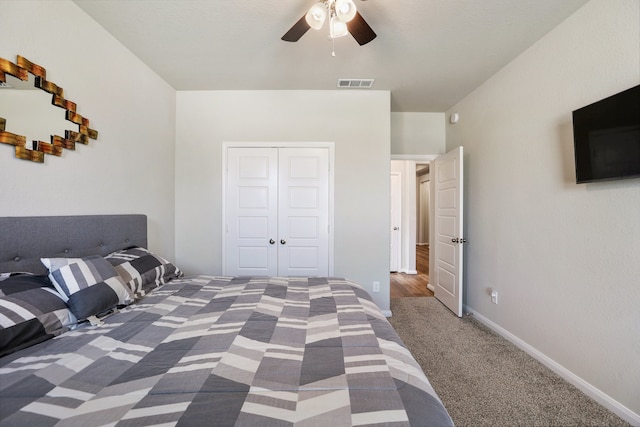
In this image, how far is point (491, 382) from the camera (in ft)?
5.98

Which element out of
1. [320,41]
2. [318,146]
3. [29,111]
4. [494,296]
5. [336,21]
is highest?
[320,41]

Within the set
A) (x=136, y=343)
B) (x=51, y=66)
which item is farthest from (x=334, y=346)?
(x=51, y=66)

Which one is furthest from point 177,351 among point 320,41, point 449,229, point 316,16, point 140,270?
point 449,229

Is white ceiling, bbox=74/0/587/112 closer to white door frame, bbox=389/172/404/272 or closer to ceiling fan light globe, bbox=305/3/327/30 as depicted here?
ceiling fan light globe, bbox=305/3/327/30

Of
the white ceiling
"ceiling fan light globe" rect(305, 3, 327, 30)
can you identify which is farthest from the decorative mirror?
"ceiling fan light globe" rect(305, 3, 327, 30)

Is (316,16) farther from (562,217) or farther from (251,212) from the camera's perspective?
(562,217)

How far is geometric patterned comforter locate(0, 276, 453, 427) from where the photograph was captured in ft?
2.22

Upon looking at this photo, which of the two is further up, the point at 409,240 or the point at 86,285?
the point at 86,285

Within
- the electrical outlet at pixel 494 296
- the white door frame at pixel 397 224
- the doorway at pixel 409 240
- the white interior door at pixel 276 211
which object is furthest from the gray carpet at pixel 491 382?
the white door frame at pixel 397 224

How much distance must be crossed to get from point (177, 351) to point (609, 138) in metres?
2.65

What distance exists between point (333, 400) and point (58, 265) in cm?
155

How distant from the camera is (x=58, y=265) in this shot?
4.25ft

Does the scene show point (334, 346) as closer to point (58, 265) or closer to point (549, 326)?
point (58, 265)

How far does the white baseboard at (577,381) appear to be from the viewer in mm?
1496
